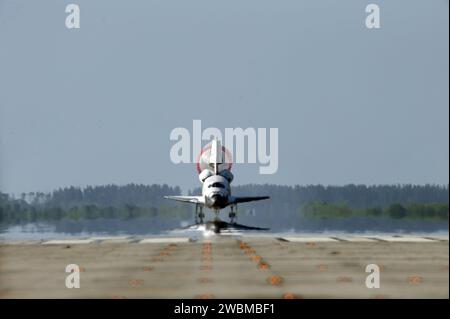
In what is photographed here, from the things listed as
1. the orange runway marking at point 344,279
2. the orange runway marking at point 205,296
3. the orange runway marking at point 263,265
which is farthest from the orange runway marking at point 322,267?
the orange runway marking at point 205,296

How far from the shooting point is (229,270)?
4025 centimetres

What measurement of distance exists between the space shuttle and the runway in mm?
32894

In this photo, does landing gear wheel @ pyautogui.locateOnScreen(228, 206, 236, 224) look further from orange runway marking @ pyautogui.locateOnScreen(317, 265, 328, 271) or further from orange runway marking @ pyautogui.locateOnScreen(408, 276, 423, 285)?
orange runway marking @ pyautogui.locateOnScreen(408, 276, 423, 285)

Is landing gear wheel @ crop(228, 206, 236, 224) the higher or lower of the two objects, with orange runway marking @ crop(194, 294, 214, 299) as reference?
lower

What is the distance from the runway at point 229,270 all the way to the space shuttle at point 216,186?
32.9 meters

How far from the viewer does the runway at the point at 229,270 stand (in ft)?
103

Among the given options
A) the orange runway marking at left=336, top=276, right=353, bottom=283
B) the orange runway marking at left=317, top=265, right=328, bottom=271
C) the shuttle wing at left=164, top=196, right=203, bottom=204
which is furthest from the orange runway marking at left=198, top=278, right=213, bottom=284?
the shuttle wing at left=164, top=196, right=203, bottom=204

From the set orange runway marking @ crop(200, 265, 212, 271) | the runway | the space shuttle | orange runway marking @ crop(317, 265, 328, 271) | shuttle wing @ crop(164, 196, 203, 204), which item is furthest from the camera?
shuttle wing @ crop(164, 196, 203, 204)

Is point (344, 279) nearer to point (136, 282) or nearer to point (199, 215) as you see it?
point (136, 282)

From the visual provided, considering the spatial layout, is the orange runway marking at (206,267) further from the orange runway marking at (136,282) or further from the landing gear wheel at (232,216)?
the landing gear wheel at (232,216)

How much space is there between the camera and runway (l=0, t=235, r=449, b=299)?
3145 centimetres

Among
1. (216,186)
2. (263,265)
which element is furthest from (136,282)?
(216,186)
